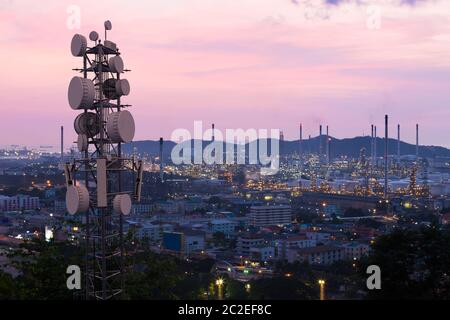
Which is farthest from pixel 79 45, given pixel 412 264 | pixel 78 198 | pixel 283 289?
pixel 283 289

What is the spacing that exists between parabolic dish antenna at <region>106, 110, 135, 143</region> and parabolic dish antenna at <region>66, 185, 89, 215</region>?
23 centimetres

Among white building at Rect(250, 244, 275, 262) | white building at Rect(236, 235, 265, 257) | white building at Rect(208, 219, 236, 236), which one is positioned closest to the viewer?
white building at Rect(250, 244, 275, 262)

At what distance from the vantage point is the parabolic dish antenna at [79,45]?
2.49 meters

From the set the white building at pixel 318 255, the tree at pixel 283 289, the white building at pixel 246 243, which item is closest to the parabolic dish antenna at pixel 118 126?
the tree at pixel 283 289

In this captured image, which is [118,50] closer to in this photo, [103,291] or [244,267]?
[103,291]

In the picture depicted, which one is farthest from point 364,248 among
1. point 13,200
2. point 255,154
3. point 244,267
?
point 255,154

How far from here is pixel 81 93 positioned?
242 cm

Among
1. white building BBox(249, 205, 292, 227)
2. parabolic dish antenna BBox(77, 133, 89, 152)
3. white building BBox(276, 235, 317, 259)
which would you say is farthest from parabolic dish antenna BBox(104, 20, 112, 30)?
white building BBox(249, 205, 292, 227)

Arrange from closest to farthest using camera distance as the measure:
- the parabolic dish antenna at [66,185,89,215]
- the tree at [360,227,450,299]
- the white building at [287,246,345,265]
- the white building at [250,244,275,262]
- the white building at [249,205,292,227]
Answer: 1. the parabolic dish antenna at [66,185,89,215]
2. the tree at [360,227,450,299]
3. the white building at [287,246,345,265]
4. the white building at [250,244,275,262]
5. the white building at [249,205,292,227]

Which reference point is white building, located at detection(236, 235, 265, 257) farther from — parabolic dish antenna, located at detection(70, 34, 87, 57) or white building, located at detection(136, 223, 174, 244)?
parabolic dish antenna, located at detection(70, 34, 87, 57)

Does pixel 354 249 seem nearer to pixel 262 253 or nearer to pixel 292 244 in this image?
pixel 292 244

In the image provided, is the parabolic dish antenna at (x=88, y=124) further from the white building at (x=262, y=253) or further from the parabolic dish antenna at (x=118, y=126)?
the white building at (x=262, y=253)

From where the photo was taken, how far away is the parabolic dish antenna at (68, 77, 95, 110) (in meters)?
2.42
